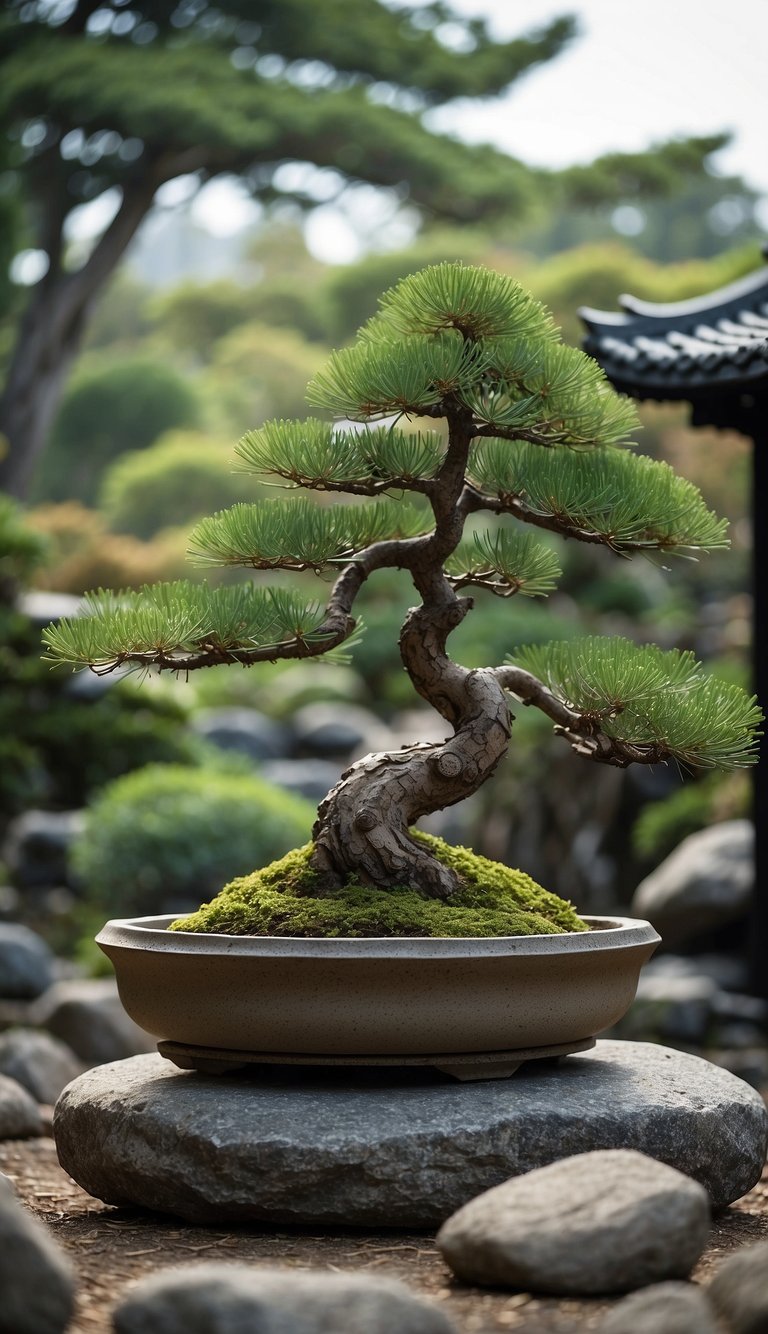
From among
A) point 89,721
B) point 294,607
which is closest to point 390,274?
point 89,721

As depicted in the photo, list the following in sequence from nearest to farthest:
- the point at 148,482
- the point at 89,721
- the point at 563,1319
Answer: the point at 563,1319, the point at 89,721, the point at 148,482

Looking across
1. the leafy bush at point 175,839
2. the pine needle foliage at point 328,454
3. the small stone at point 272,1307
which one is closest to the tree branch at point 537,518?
the pine needle foliage at point 328,454

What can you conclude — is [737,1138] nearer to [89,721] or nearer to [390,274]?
[89,721]

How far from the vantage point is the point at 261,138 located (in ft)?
34.0

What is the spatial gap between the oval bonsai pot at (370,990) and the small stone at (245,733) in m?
7.94

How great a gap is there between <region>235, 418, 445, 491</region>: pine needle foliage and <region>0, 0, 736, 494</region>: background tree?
8373 mm

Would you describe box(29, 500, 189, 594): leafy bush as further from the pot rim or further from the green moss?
the pot rim

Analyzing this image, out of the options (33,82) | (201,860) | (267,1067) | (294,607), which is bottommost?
(201,860)

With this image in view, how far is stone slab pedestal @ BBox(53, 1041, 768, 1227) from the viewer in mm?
2072

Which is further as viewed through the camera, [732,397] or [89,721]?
[89,721]

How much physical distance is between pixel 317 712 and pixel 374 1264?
360 inches

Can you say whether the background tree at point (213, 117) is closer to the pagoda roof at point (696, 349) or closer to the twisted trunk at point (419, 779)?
the pagoda roof at point (696, 349)

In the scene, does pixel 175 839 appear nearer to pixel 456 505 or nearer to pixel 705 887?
pixel 705 887

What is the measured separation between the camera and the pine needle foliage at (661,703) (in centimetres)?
236
